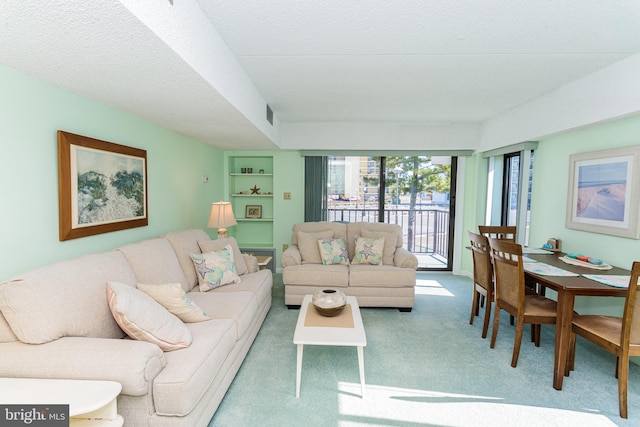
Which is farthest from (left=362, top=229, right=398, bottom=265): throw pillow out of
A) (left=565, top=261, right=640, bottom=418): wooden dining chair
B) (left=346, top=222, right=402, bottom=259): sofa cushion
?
(left=565, top=261, right=640, bottom=418): wooden dining chair

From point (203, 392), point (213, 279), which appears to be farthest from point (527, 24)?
point (213, 279)

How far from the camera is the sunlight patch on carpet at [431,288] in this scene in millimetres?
4336

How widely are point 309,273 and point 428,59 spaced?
7.96ft

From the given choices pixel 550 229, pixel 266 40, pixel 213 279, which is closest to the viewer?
pixel 266 40

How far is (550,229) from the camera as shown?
3.49m

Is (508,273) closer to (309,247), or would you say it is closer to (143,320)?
(309,247)

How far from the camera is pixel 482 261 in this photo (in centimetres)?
314

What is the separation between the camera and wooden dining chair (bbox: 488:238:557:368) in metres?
2.47

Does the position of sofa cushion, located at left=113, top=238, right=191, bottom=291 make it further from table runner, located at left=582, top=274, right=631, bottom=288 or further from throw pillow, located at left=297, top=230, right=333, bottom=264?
table runner, located at left=582, top=274, right=631, bottom=288

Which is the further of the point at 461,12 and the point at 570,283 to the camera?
the point at 570,283

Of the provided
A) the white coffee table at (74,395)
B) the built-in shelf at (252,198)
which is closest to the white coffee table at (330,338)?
the white coffee table at (74,395)

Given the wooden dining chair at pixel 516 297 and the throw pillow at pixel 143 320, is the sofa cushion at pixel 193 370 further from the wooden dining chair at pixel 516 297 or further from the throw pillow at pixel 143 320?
the wooden dining chair at pixel 516 297

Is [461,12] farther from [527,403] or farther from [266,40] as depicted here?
[527,403]

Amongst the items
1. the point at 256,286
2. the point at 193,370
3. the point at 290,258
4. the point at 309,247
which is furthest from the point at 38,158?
the point at 309,247
